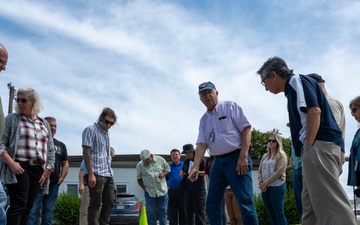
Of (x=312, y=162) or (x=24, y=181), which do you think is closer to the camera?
(x=312, y=162)

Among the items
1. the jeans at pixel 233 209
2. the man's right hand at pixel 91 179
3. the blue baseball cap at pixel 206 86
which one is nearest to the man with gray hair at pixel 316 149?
the blue baseball cap at pixel 206 86

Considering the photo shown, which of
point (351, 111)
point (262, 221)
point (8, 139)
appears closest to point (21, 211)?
point (8, 139)

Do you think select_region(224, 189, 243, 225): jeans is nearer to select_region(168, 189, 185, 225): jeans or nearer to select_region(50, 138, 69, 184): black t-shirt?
select_region(168, 189, 185, 225): jeans

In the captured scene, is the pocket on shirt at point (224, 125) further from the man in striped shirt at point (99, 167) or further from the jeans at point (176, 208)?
the jeans at point (176, 208)

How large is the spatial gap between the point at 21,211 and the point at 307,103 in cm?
312

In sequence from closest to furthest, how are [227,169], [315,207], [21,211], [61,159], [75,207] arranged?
[315,207]
[21,211]
[227,169]
[61,159]
[75,207]

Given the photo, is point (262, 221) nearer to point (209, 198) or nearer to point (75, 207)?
point (75, 207)

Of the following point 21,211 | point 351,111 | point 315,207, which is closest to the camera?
point 315,207

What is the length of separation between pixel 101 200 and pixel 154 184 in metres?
3.62

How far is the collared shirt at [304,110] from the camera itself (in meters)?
4.20

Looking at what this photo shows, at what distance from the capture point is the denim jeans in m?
5.55

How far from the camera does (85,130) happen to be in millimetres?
7148

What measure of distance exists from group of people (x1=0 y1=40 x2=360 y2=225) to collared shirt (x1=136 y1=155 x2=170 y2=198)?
0.95 meters

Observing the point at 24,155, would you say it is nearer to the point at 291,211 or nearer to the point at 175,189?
the point at 175,189
